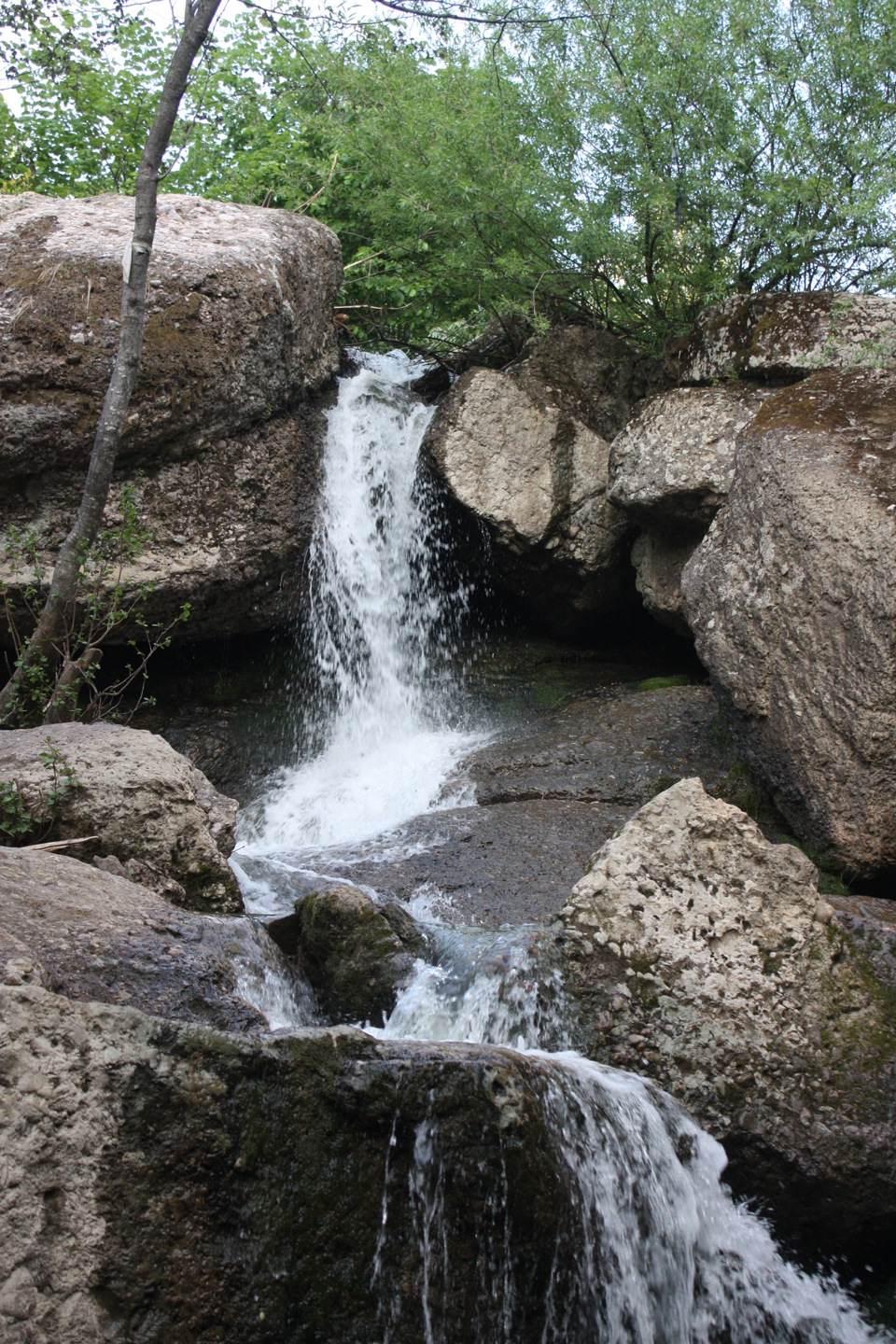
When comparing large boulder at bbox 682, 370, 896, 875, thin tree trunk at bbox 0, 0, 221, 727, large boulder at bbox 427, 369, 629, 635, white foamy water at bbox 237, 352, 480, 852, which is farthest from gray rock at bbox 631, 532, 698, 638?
thin tree trunk at bbox 0, 0, 221, 727

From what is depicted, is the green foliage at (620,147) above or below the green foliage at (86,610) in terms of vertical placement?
above

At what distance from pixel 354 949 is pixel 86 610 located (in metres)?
4.56

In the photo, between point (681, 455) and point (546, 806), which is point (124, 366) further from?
point (681, 455)

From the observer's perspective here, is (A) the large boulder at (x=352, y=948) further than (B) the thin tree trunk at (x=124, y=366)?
No

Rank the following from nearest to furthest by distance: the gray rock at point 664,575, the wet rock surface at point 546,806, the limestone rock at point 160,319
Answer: the wet rock surface at point 546,806, the limestone rock at point 160,319, the gray rock at point 664,575

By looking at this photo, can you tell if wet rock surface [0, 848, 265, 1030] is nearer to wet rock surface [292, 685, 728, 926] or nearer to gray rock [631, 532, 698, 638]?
wet rock surface [292, 685, 728, 926]

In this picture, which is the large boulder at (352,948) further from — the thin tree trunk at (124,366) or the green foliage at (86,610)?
the thin tree trunk at (124,366)

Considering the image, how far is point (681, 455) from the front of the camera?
885 centimetres

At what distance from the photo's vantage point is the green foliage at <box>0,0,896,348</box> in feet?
28.8

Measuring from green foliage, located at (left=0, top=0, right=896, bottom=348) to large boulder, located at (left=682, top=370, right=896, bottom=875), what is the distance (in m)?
2.65

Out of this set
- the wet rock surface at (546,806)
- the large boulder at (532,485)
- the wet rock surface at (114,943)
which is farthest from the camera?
the large boulder at (532,485)

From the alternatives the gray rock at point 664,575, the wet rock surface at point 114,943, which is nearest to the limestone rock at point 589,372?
the gray rock at point 664,575

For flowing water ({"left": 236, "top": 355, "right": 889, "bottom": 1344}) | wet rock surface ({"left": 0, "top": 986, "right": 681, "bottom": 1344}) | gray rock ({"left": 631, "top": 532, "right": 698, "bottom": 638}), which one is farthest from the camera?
gray rock ({"left": 631, "top": 532, "right": 698, "bottom": 638})

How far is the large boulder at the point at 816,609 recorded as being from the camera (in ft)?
19.9
